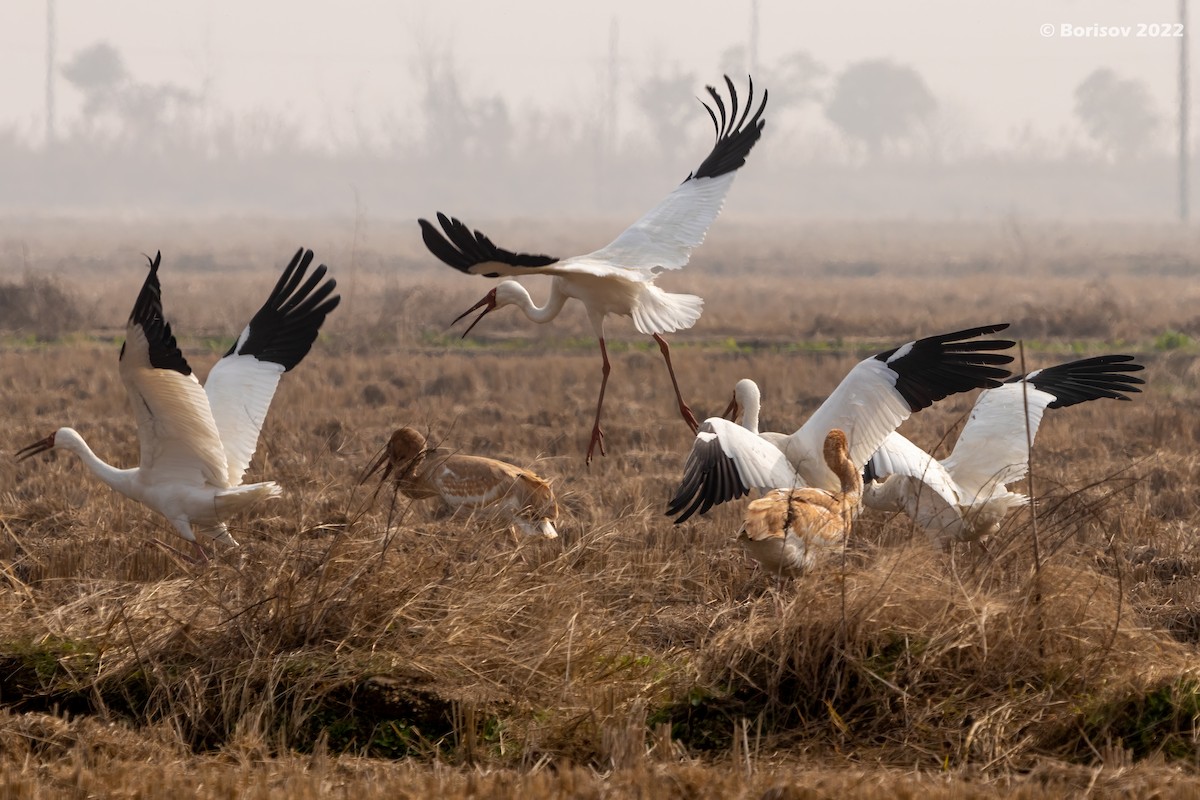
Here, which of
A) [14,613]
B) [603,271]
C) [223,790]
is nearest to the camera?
[223,790]

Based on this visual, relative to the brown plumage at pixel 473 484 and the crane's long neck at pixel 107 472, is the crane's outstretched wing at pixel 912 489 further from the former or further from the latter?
the crane's long neck at pixel 107 472

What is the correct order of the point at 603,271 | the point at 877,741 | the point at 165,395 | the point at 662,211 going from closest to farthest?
the point at 877,741 < the point at 165,395 < the point at 603,271 < the point at 662,211

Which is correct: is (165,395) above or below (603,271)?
below

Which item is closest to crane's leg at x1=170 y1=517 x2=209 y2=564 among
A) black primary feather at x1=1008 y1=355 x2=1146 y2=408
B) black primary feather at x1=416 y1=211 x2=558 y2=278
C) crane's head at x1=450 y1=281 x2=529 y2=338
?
black primary feather at x1=416 y1=211 x2=558 y2=278

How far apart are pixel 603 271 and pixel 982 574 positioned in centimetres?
344

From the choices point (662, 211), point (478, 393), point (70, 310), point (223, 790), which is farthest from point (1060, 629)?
point (70, 310)

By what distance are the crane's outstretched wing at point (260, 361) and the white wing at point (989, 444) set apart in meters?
3.00

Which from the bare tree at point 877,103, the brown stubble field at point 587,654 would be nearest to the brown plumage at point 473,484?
the brown stubble field at point 587,654

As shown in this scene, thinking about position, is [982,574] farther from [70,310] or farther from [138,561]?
[70,310]

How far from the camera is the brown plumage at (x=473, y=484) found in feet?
23.0

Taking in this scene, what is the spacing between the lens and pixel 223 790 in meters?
3.75

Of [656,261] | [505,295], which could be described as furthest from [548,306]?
[656,261]

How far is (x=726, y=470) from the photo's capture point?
610 centimetres

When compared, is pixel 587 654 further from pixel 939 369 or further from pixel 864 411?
pixel 939 369
